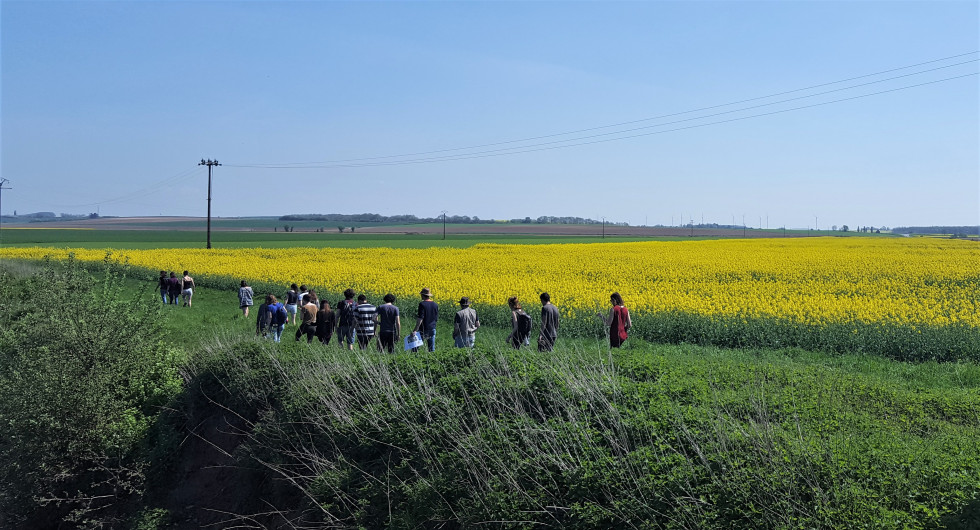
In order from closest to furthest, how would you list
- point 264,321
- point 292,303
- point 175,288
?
1. point 264,321
2. point 292,303
3. point 175,288

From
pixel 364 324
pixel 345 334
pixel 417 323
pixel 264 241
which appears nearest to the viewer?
pixel 364 324

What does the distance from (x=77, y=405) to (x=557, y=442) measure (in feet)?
32.3

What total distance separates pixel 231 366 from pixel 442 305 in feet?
33.8

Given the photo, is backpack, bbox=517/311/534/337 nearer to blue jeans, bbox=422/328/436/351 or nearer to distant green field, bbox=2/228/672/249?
blue jeans, bbox=422/328/436/351

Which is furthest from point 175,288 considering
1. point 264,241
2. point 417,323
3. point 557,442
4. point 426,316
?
point 264,241

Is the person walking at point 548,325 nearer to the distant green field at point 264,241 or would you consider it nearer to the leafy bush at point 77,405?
the leafy bush at point 77,405

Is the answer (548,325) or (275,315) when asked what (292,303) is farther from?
(548,325)

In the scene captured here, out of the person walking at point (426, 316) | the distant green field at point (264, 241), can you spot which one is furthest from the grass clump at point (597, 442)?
the distant green field at point (264, 241)

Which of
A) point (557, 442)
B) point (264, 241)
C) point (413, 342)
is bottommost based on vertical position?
point (557, 442)

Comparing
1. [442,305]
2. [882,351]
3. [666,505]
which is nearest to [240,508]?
[666,505]

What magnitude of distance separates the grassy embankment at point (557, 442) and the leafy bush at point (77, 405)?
1.55ft

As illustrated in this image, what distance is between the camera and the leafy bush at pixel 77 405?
12422 millimetres

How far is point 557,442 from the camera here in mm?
8062

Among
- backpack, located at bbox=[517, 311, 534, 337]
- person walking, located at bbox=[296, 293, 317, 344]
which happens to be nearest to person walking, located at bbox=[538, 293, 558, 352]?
backpack, located at bbox=[517, 311, 534, 337]
